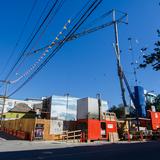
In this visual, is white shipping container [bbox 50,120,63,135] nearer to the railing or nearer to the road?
the railing

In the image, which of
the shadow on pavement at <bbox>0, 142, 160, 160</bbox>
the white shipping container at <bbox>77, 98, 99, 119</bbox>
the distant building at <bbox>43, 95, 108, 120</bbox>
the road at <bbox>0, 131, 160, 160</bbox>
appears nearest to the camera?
the shadow on pavement at <bbox>0, 142, 160, 160</bbox>

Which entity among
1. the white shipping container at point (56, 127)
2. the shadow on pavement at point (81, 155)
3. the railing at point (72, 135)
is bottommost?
the shadow on pavement at point (81, 155)

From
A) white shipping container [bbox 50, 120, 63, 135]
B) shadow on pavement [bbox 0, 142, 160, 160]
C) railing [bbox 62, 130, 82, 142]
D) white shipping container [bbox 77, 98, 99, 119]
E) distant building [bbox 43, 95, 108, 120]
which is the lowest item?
shadow on pavement [bbox 0, 142, 160, 160]

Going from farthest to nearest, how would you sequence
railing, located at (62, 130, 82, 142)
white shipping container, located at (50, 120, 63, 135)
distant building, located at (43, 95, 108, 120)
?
distant building, located at (43, 95, 108, 120) < white shipping container, located at (50, 120, 63, 135) < railing, located at (62, 130, 82, 142)

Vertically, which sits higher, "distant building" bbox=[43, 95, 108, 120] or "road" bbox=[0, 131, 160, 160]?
"distant building" bbox=[43, 95, 108, 120]

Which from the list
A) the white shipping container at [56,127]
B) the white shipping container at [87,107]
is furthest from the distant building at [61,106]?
the white shipping container at [56,127]

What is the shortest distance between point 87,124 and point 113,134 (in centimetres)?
368

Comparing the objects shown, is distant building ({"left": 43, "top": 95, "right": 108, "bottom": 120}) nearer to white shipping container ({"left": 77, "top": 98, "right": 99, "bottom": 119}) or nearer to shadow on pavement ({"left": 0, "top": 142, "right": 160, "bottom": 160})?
white shipping container ({"left": 77, "top": 98, "right": 99, "bottom": 119})

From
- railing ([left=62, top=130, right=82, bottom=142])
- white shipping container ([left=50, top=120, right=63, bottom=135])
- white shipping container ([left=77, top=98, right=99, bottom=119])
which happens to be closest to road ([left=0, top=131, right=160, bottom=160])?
railing ([left=62, top=130, right=82, bottom=142])

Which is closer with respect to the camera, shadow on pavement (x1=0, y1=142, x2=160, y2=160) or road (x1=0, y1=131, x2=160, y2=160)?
shadow on pavement (x1=0, y1=142, x2=160, y2=160)

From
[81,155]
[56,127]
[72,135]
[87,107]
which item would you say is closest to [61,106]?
[87,107]

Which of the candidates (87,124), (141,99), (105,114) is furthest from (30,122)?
(141,99)

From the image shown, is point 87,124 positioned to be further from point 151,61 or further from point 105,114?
point 151,61

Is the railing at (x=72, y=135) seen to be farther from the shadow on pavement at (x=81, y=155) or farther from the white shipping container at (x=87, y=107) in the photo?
the shadow on pavement at (x=81, y=155)
